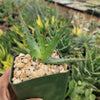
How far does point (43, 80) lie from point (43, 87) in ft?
0.16

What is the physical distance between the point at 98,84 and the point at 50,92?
→ 70 cm

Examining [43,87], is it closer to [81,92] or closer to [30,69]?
[30,69]

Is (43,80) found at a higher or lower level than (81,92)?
higher

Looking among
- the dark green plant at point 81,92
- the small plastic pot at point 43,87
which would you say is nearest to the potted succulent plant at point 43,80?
the small plastic pot at point 43,87

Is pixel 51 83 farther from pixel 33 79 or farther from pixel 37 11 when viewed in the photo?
pixel 37 11

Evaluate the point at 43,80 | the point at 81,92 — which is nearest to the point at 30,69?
the point at 43,80

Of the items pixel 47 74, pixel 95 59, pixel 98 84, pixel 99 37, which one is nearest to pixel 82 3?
pixel 99 37

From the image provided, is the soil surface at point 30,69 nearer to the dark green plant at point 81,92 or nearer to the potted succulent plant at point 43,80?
the potted succulent plant at point 43,80

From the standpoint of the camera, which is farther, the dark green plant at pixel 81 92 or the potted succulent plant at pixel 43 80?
the dark green plant at pixel 81 92

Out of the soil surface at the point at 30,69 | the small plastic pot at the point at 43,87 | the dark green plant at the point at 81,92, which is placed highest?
the soil surface at the point at 30,69

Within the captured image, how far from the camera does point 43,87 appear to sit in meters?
0.46

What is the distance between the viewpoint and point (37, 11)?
6.55ft

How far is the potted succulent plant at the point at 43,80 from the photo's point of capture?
422 millimetres

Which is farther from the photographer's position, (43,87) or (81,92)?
(81,92)
